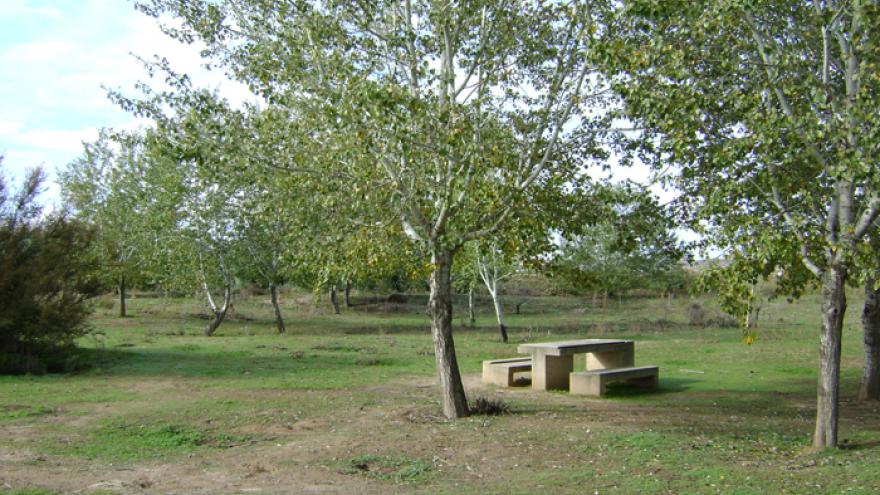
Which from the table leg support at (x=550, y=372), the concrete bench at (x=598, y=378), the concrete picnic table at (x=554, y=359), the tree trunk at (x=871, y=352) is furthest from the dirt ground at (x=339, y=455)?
the tree trunk at (x=871, y=352)

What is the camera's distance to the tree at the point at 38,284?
1578 centimetres

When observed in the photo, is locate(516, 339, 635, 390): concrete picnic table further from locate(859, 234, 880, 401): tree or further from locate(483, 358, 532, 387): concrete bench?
locate(859, 234, 880, 401): tree

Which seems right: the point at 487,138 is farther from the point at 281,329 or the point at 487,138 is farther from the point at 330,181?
the point at 281,329

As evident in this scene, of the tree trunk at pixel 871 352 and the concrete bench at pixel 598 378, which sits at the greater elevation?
the tree trunk at pixel 871 352

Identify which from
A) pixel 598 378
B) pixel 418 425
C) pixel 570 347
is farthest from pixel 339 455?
pixel 570 347

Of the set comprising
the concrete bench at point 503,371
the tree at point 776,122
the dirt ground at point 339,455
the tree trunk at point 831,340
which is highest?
the tree at point 776,122

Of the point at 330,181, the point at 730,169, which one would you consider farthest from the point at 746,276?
the point at 330,181

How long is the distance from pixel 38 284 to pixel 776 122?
14.8 meters

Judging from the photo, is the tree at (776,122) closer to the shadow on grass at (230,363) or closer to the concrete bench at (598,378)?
the concrete bench at (598,378)

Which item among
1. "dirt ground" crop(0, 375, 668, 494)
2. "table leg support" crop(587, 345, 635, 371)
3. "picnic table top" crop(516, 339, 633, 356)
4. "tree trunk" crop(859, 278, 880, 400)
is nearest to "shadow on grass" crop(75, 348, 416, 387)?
"picnic table top" crop(516, 339, 633, 356)

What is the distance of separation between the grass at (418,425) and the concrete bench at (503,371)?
0.50 meters

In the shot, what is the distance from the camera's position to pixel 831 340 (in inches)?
→ 322

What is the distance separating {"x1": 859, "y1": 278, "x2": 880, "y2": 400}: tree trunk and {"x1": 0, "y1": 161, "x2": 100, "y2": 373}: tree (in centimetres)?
1539

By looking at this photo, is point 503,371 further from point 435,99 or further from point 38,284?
point 38,284
